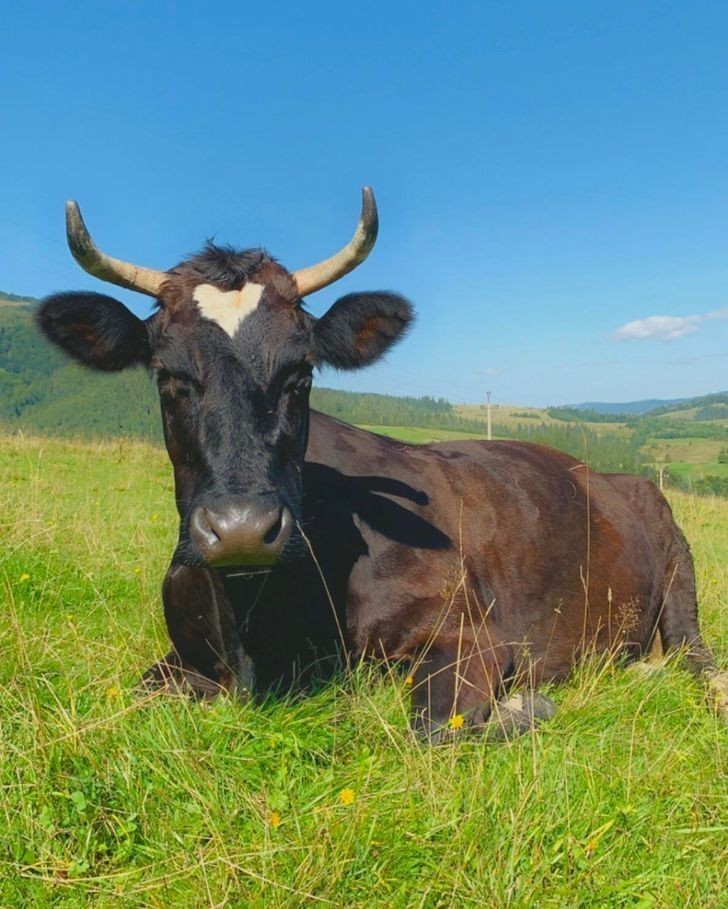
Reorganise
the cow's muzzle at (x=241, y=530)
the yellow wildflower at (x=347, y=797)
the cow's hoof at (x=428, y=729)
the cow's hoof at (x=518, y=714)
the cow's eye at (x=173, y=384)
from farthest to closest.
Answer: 1. the cow's eye at (x=173, y=384)
2. the cow's hoof at (x=518, y=714)
3. the cow's hoof at (x=428, y=729)
4. the cow's muzzle at (x=241, y=530)
5. the yellow wildflower at (x=347, y=797)

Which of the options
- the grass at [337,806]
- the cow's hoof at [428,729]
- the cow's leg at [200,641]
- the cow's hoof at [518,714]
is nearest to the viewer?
the grass at [337,806]

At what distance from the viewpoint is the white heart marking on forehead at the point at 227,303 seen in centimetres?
425

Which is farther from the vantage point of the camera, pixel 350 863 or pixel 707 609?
pixel 707 609

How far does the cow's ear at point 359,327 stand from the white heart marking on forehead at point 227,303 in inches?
23.0

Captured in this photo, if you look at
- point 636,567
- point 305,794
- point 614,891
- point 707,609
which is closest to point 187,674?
point 305,794

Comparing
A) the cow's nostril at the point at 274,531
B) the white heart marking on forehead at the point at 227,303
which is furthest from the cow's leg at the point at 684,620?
the white heart marking on forehead at the point at 227,303

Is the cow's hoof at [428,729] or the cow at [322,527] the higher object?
the cow at [322,527]

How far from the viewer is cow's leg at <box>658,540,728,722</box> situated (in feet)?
19.5

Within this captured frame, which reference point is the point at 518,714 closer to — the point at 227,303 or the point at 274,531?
the point at 274,531

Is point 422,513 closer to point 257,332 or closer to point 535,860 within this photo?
point 257,332

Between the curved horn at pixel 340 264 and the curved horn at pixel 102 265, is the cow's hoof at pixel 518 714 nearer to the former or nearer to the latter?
the curved horn at pixel 340 264

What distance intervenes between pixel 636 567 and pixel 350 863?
447 cm

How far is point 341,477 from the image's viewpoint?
5.37 meters

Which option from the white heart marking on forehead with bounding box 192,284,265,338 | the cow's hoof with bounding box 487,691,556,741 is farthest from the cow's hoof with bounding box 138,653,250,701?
the white heart marking on forehead with bounding box 192,284,265,338
